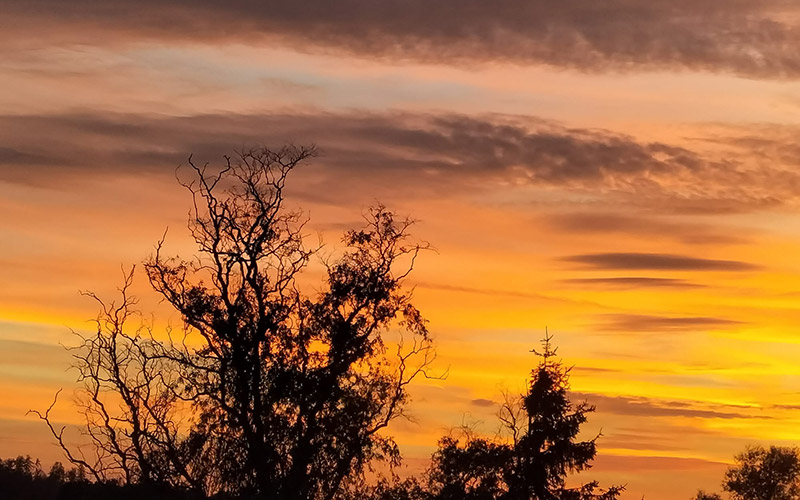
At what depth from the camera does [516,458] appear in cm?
6194

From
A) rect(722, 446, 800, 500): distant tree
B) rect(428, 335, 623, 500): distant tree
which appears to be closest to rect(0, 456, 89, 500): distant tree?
rect(428, 335, 623, 500): distant tree

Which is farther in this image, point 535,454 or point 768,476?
point 768,476

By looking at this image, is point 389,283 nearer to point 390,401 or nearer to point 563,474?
point 390,401

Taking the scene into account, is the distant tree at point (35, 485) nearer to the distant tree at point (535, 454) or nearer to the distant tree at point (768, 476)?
the distant tree at point (535, 454)

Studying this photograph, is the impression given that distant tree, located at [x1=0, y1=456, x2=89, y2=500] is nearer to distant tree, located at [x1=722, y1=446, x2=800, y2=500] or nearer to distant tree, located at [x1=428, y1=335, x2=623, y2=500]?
distant tree, located at [x1=428, y1=335, x2=623, y2=500]

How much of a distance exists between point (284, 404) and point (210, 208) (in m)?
8.37

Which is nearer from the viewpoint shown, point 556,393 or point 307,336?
point 307,336

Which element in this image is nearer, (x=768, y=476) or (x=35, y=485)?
(x=35, y=485)

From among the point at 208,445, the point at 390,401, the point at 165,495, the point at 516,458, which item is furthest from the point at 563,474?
the point at 165,495

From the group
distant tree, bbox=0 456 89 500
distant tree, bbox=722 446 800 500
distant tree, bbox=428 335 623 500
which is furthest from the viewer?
distant tree, bbox=722 446 800 500

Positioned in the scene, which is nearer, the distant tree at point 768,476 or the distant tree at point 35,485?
the distant tree at point 35,485

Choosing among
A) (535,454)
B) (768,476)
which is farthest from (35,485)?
(768,476)

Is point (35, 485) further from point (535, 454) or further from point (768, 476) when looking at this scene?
point (768, 476)

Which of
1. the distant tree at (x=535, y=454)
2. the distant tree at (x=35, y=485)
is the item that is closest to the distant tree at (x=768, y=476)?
the distant tree at (x=535, y=454)
